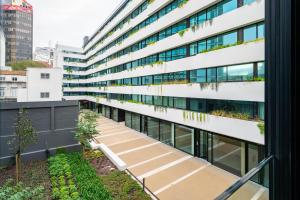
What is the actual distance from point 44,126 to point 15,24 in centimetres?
1125

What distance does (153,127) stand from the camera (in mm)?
17922

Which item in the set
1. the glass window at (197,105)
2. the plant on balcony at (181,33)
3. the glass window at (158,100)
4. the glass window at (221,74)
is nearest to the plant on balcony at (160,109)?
the glass window at (158,100)

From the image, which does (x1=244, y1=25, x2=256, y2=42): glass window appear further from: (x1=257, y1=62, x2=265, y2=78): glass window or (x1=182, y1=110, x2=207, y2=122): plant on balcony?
(x1=182, y1=110, x2=207, y2=122): plant on balcony

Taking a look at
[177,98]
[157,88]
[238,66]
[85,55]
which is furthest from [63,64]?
[238,66]

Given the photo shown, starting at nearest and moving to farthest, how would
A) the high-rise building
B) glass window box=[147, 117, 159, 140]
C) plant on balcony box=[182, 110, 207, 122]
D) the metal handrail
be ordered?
the metal handrail, the high-rise building, plant on balcony box=[182, 110, 207, 122], glass window box=[147, 117, 159, 140]

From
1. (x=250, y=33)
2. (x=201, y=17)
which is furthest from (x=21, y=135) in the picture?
(x=250, y=33)

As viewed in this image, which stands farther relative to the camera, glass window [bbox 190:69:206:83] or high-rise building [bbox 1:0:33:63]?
glass window [bbox 190:69:206:83]

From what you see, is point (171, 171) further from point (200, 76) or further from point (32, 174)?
point (32, 174)

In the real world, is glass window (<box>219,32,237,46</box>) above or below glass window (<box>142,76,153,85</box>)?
above

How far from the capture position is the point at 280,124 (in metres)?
2.10

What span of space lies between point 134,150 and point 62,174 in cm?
569

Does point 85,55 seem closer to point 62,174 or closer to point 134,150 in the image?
point 134,150

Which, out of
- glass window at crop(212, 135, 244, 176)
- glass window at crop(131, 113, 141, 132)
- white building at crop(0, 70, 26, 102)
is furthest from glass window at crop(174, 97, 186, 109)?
white building at crop(0, 70, 26, 102)

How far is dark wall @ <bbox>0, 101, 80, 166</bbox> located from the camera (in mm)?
11352
